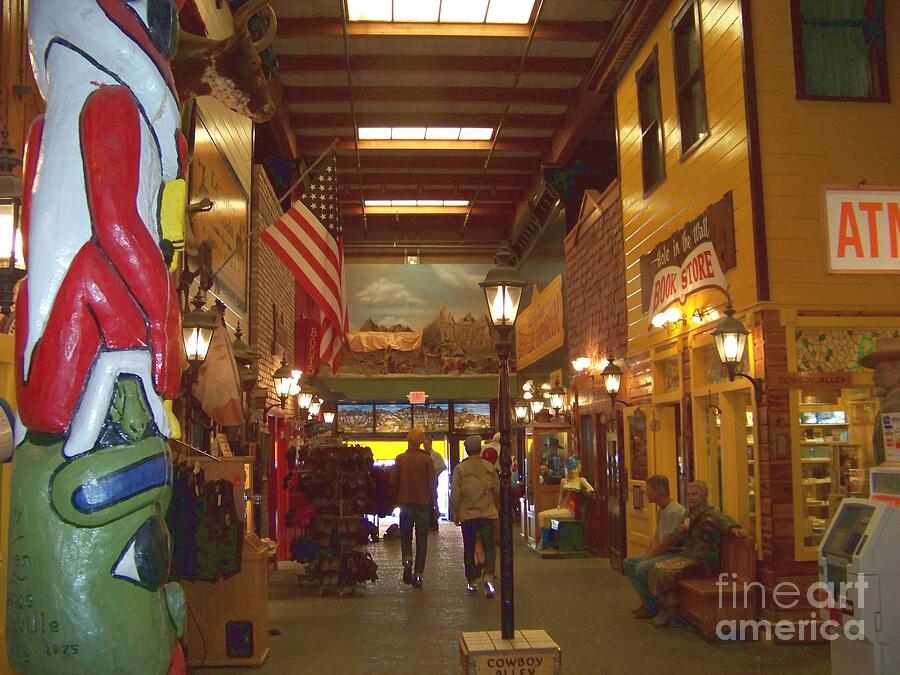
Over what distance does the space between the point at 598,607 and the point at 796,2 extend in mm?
5913

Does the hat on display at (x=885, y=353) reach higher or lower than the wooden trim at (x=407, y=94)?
lower

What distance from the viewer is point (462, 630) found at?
7359 millimetres

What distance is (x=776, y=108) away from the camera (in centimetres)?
747

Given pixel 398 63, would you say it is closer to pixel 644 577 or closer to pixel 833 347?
pixel 833 347

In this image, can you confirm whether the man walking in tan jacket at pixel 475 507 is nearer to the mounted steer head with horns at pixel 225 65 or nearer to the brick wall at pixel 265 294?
the brick wall at pixel 265 294

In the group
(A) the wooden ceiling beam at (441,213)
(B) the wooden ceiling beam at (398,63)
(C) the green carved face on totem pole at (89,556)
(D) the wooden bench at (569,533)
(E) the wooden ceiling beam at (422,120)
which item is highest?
(A) the wooden ceiling beam at (441,213)

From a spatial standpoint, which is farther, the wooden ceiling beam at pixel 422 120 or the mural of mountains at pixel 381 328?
the mural of mountains at pixel 381 328

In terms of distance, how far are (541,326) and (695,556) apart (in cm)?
1082

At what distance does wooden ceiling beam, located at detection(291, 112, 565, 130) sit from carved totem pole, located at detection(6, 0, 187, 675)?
1273 cm

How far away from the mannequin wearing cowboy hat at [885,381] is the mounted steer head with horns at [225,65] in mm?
3797

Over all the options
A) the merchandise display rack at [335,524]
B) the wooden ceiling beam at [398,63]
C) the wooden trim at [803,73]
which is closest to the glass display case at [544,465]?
the merchandise display rack at [335,524]

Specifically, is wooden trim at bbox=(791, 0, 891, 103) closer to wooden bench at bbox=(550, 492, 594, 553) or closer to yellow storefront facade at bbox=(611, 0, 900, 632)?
yellow storefront facade at bbox=(611, 0, 900, 632)

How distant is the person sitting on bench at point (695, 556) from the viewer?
7.29 meters

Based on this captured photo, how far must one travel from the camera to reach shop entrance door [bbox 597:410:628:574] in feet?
36.8
